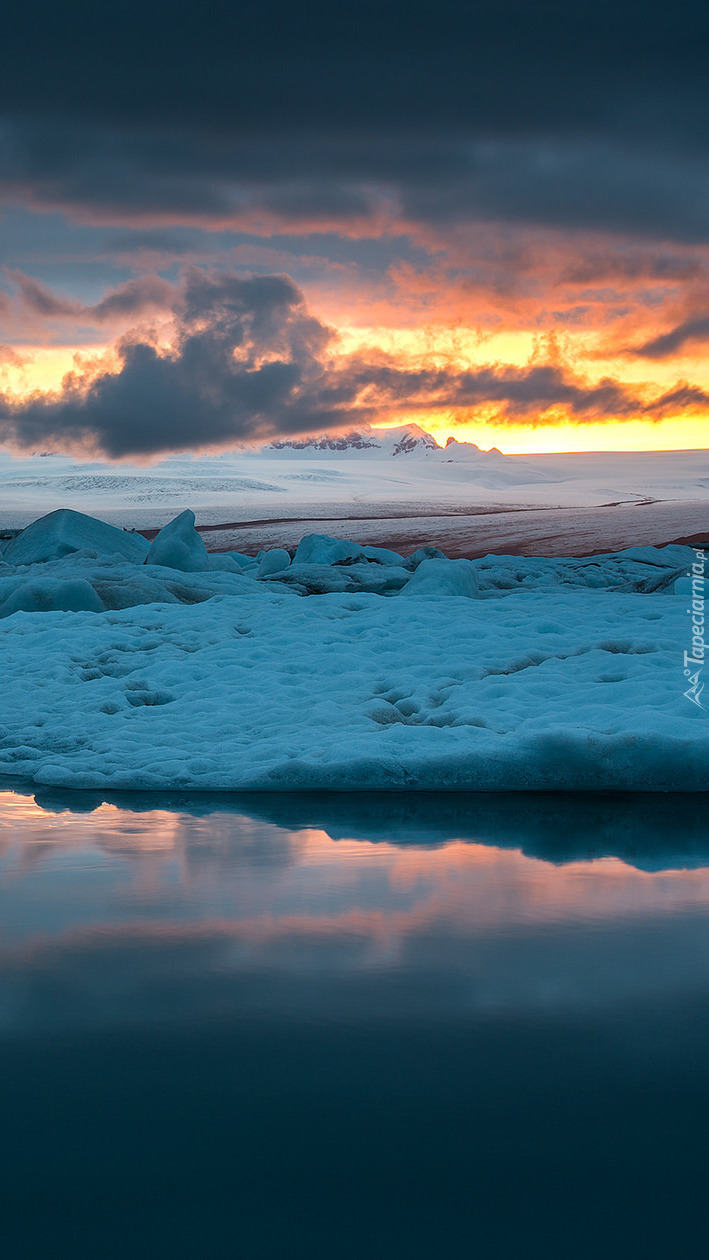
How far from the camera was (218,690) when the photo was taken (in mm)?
9766

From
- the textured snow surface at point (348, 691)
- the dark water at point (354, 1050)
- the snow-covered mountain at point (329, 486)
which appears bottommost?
the dark water at point (354, 1050)

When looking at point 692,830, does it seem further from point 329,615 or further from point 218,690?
point 329,615

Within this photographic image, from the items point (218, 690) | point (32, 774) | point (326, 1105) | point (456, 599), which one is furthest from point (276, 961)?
point (456, 599)

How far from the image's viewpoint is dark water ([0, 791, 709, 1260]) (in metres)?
2.63

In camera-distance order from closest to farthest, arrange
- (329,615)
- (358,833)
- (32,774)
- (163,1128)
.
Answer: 1. (163,1128)
2. (358,833)
3. (32,774)
4. (329,615)

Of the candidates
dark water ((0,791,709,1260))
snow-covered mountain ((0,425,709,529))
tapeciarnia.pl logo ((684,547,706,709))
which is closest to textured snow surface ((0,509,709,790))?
tapeciarnia.pl logo ((684,547,706,709))

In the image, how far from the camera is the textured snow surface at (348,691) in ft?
23.8

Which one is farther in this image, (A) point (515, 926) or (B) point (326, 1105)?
(A) point (515, 926)

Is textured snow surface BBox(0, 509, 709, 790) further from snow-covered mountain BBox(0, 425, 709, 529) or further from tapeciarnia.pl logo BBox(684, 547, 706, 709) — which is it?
snow-covered mountain BBox(0, 425, 709, 529)

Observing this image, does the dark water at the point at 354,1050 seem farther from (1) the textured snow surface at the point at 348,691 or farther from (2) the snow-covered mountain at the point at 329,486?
(2) the snow-covered mountain at the point at 329,486

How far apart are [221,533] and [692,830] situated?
60.4 metres

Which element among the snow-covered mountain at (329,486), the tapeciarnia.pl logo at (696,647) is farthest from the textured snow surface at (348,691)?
the snow-covered mountain at (329,486)

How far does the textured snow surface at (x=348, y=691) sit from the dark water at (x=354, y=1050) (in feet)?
4.96

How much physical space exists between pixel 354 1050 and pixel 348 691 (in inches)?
242
